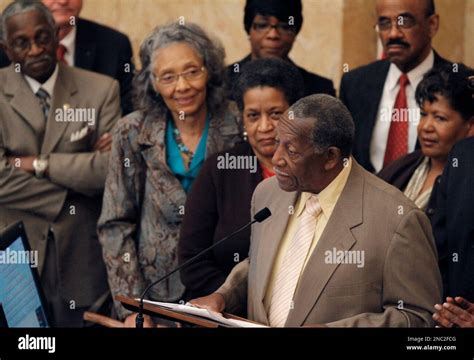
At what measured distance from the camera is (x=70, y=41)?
6.14 metres

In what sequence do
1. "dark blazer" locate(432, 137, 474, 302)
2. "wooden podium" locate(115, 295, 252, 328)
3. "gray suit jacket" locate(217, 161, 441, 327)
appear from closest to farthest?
"wooden podium" locate(115, 295, 252, 328), "gray suit jacket" locate(217, 161, 441, 327), "dark blazer" locate(432, 137, 474, 302)

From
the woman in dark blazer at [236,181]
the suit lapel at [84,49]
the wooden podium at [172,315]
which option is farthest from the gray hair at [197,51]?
the wooden podium at [172,315]

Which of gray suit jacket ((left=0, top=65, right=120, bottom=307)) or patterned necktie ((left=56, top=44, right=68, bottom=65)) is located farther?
patterned necktie ((left=56, top=44, right=68, bottom=65))

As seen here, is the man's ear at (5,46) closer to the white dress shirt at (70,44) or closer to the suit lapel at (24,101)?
the suit lapel at (24,101)

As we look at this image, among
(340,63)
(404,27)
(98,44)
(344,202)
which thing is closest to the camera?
(344,202)

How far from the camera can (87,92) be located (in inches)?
233

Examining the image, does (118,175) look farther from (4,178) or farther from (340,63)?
(340,63)

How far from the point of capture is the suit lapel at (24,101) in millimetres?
5816

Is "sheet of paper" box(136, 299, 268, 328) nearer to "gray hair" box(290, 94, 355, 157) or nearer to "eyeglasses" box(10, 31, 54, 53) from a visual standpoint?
"gray hair" box(290, 94, 355, 157)

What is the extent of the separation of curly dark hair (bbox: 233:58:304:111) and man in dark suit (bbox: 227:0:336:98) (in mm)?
439

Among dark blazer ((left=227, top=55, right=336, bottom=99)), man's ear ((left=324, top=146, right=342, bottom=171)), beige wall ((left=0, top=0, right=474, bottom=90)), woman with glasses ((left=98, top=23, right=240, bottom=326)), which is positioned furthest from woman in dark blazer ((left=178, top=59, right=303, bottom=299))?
beige wall ((left=0, top=0, right=474, bottom=90))

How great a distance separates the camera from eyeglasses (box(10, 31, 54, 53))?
578 centimetres

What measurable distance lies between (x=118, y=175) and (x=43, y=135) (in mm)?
470
